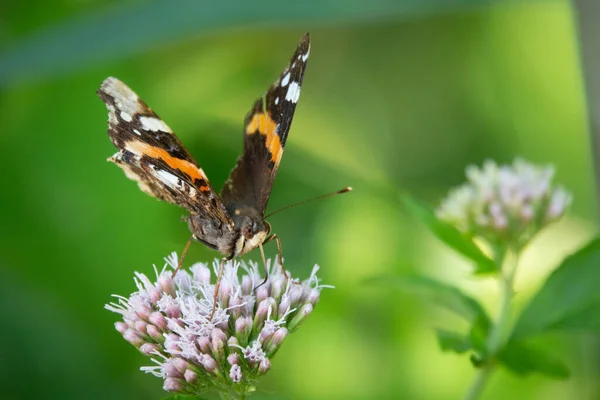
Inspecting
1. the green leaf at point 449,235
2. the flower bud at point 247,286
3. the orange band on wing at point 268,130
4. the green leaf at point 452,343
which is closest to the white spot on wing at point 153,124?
the orange band on wing at point 268,130

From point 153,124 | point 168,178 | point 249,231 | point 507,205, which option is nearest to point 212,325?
point 249,231

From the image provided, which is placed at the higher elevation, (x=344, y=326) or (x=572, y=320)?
(x=344, y=326)

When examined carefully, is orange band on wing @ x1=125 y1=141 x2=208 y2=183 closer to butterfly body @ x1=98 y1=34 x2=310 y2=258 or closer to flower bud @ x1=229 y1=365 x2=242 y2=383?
butterfly body @ x1=98 y1=34 x2=310 y2=258

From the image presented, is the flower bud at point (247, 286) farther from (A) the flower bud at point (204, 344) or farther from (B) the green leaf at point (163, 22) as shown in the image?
(B) the green leaf at point (163, 22)

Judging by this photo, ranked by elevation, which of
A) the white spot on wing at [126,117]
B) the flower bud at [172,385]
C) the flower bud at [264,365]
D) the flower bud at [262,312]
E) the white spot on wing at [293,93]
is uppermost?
the white spot on wing at [293,93]

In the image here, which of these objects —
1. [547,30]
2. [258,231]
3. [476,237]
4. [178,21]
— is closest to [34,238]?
[178,21]

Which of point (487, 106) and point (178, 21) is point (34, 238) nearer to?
Answer: point (178, 21)
